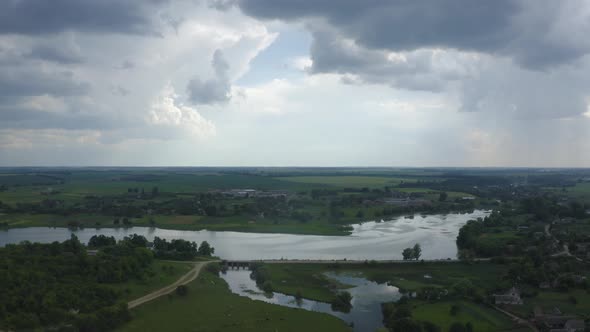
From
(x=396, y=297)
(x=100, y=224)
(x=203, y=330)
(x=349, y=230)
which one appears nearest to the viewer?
(x=203, y=330)

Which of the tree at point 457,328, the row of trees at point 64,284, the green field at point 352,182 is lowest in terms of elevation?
the tree at point 457,328

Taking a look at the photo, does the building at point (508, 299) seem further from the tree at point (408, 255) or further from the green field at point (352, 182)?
the green field at point (352, 182)

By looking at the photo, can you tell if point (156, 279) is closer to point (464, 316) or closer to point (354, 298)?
point (354, 298)

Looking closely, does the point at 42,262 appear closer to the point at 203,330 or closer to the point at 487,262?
the point at 203,330

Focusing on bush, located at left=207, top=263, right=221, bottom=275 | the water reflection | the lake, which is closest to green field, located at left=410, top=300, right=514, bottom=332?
the water reflection

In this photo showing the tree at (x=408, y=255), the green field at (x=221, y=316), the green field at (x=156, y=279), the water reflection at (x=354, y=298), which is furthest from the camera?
the tree at (x=408, y=255)

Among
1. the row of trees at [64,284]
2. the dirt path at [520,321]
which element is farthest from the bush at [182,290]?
the dirt path at [520,321]

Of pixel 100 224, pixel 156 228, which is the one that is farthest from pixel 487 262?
pixel 100 224

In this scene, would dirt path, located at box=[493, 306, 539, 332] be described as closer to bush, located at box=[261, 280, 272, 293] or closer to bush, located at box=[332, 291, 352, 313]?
bush, located at box=[332, 291, 352, 313]
